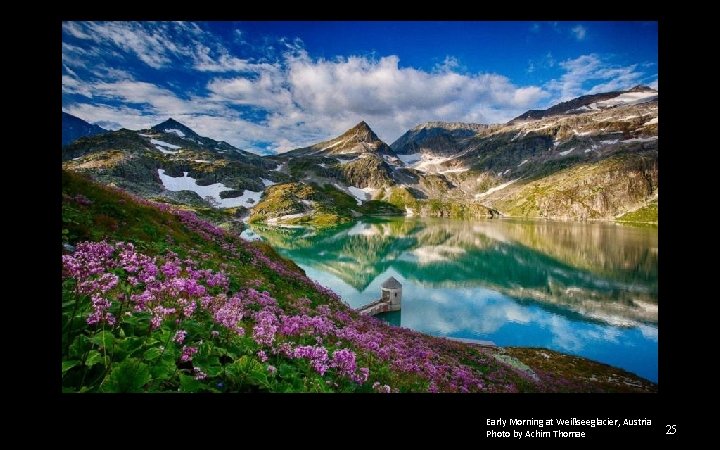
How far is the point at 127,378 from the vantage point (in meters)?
3.43

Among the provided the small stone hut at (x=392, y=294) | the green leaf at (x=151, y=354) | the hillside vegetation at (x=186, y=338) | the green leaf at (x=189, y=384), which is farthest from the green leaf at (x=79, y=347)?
the small stone hut at (x=392, y=294)

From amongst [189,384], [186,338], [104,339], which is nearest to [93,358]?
[104,339]

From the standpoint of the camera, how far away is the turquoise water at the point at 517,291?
3328 centimetres

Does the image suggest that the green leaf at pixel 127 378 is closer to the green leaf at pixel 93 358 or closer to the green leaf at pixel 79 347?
the green leaf at pixel 93 358

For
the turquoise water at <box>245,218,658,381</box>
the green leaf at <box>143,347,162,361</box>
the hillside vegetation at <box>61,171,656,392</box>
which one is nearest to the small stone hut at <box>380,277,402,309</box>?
the turquoise water at <box>245,218,658,381</box>

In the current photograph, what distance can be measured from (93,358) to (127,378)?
479 millimetres

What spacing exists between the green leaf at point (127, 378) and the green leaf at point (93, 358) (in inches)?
9.5

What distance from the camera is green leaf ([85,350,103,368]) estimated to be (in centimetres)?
348

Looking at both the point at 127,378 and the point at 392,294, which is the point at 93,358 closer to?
the point at 127,378

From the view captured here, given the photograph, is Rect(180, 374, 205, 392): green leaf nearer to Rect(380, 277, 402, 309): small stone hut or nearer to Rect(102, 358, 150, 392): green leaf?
Rect(102, 358, 150, 392): green leaf

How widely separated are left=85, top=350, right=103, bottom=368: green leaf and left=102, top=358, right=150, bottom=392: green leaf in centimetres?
24
